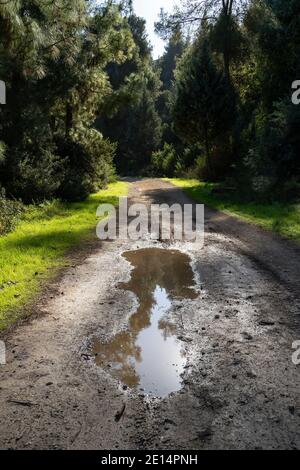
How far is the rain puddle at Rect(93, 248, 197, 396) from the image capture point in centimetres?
438

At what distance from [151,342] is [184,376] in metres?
0.97

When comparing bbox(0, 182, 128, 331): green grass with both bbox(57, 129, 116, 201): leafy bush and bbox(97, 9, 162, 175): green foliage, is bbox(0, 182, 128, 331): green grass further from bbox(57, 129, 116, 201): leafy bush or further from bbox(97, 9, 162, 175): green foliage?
bbox(97, 9, 162, 175): green foliage

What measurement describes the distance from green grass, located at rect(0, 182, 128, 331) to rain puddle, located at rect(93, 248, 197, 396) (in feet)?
5.45

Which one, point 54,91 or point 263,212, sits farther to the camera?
point 54,91

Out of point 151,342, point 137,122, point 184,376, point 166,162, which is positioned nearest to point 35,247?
point 151,342

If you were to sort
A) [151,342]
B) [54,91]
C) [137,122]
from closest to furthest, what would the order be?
[151,342] → [54,91] → [137,122]

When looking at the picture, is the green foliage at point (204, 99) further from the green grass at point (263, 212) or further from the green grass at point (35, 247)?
the green grass at point (35, 247)

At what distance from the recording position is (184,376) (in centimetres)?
436

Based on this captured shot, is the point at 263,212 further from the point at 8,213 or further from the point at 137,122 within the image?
the point at 137,122

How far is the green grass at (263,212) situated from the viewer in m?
11.7

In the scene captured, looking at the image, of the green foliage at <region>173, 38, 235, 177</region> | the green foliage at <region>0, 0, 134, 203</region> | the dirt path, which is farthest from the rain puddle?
the green foliage at <region>173, 38, 235, 177</region>

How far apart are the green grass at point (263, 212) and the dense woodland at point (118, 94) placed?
0.98 m

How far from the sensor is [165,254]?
9547 millimetres

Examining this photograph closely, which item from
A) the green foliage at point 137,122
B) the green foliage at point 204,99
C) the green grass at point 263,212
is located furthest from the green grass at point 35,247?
the green foliage at point 137,122
